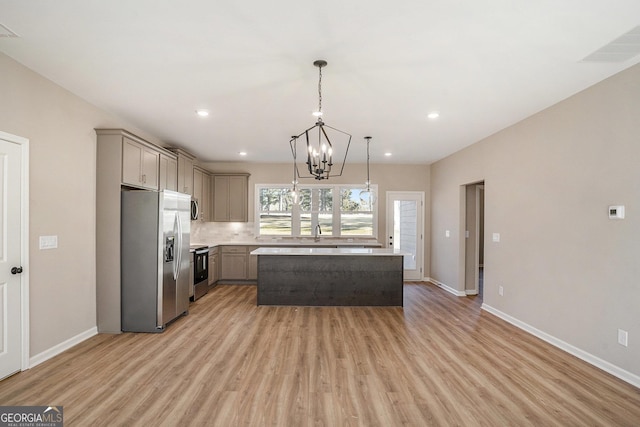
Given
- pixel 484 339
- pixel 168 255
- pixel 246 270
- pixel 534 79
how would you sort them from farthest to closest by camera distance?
pixel 246 270 < pixel 168 255 < pixel 484 339 < pixel 534 79

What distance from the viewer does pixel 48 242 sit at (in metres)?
3.00

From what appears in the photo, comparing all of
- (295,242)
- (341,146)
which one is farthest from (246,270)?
(341,146)

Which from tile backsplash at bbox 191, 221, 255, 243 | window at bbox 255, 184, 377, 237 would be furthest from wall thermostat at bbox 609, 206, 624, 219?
tile backsplash at bbox 191, 221, 255, 243

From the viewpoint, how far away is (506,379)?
2.67 metres

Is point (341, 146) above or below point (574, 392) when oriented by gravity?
above

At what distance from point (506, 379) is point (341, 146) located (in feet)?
13.6

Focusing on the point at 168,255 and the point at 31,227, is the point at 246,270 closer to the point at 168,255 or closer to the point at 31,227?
the point at 168,255

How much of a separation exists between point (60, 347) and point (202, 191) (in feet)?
12.3

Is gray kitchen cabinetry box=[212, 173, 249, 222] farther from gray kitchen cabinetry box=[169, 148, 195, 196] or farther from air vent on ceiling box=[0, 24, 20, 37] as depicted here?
air vent on ceiling box=[0, 24, 20, 37]

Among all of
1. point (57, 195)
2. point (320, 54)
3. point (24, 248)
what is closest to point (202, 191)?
point (57, 195)

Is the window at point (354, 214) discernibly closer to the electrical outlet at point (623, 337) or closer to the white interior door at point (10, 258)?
the electrical outlet at point (623, 337)

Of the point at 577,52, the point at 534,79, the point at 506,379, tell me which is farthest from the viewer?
the point at 534,79

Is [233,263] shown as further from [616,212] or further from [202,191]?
[616,212]

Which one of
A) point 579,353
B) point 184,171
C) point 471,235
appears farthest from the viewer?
point 471,235
